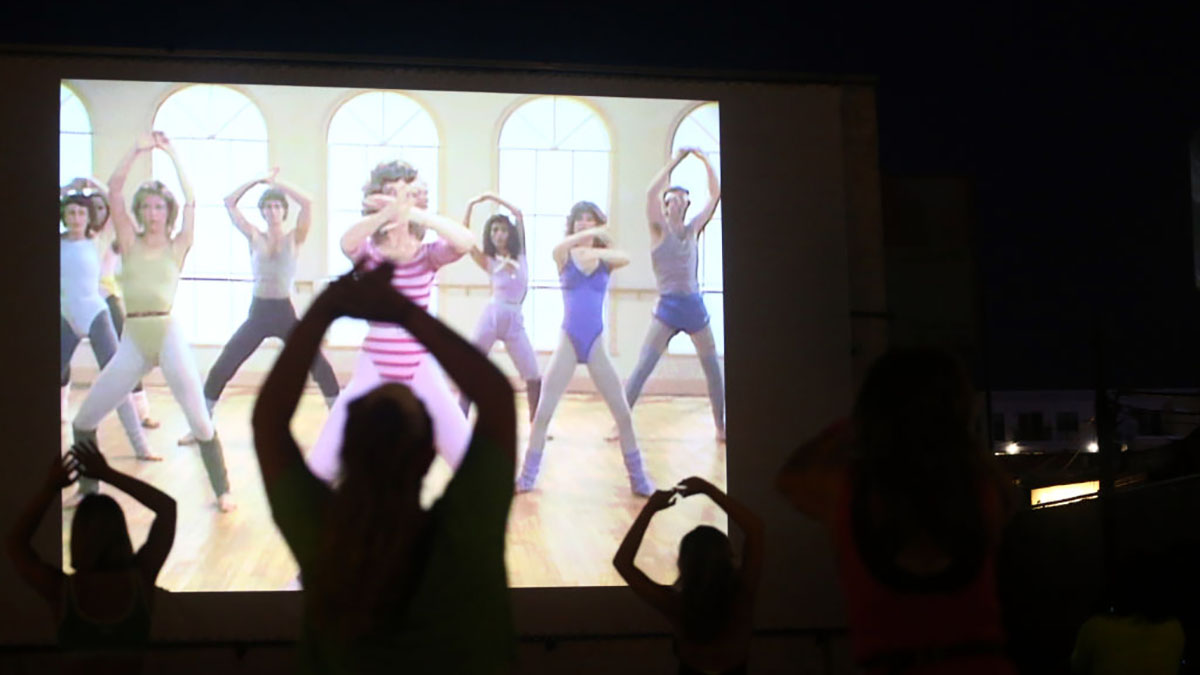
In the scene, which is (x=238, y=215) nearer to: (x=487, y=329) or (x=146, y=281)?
(x=146, y=281)

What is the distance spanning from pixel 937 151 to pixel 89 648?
803 cm

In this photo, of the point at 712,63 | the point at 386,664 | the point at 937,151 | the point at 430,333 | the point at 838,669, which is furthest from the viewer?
the point at 937,151

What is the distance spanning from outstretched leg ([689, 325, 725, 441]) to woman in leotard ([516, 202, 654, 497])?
1.41ft

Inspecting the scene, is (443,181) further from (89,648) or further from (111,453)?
(89,648)

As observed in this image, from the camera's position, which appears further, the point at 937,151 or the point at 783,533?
the point at 937,151

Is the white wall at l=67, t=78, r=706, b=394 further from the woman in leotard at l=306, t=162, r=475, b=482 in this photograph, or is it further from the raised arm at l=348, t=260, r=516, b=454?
the raised arm at l=348, t=260, r=516, b=454

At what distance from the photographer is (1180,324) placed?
12.6m

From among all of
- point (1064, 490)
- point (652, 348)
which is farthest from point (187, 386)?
point (1064, 490)

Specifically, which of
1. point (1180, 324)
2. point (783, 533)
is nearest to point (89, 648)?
point (783, 533)

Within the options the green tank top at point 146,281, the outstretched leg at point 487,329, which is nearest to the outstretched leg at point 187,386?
the green tank top at point 146,281

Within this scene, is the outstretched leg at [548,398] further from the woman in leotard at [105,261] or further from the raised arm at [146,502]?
the raised arm at [146,502]

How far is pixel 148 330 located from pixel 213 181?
0.75m

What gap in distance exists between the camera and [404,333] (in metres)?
5.00

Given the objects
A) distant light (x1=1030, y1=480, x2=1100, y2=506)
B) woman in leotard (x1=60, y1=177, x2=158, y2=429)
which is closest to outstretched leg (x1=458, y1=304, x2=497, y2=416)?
woman in leotard (x1=60, y1=177, x2=158, y2=429)
